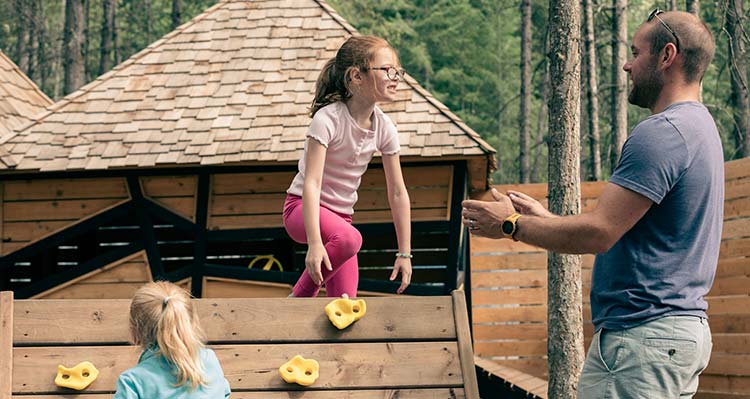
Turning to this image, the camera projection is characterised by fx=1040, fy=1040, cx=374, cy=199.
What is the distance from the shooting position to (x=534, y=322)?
493 inches

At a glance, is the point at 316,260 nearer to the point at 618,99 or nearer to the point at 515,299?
the point at 515,299

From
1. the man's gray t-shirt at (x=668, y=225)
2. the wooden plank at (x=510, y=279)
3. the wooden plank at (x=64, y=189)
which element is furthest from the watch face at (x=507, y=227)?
the wooden plank at (x=510, y=279)

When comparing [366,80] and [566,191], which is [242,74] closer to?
[566,191]

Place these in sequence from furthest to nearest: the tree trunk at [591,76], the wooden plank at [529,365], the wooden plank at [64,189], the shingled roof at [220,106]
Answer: the tree trunk at [591,76], the wooden plank at [529,365], the wooden plank at [64,189], the shingled roof at [220,106]

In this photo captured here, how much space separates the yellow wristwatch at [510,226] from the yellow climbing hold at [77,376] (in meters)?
2.43

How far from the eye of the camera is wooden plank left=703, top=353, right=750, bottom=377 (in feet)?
32.6

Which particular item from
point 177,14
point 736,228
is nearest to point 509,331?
point 736,228

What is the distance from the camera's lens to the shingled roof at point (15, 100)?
12.7 metres

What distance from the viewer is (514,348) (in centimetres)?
1255

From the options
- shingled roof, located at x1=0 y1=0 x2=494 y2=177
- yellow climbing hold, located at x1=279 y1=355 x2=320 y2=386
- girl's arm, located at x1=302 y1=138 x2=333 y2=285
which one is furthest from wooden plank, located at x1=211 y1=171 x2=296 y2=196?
yellow climbing hold, located at x1=279 y1=355 x2=320 y2=386

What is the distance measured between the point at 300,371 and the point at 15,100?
957cm

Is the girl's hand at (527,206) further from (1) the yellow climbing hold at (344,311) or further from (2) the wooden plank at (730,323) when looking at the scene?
(2) the wooden plank at (730,323)

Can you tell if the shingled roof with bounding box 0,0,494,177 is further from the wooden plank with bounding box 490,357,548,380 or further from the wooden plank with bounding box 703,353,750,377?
the wooden plank with bounding box 703,353,750,377

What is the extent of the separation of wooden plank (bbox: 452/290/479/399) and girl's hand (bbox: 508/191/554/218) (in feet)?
4.95
